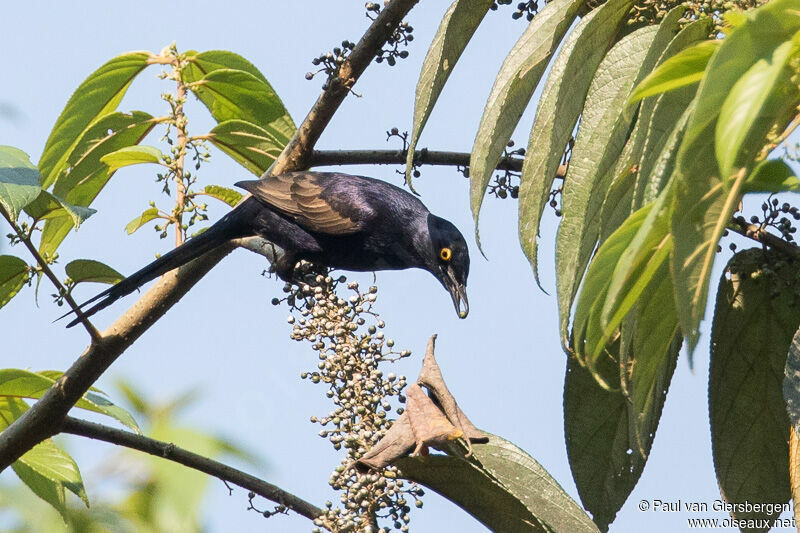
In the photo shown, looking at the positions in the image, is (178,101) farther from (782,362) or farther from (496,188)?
(782,362)

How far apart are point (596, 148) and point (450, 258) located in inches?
108

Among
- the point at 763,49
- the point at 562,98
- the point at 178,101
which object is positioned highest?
the point at 178,101

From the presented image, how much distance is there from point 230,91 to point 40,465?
4.68 ft

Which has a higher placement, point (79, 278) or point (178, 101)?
point (178, 101)

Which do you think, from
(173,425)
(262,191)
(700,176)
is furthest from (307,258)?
(700,176)

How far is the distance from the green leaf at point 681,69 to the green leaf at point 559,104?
2.12 feet

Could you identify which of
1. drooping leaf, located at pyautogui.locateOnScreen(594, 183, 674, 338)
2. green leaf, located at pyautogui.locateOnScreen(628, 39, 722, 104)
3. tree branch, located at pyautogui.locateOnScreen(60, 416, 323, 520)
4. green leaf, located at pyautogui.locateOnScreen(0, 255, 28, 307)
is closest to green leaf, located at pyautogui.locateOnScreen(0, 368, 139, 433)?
tree branch, located at pyautogui.locateOnScreen(60, 416, 323, 520)

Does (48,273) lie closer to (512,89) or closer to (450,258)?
(512,89)

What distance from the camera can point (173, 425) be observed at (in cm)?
400

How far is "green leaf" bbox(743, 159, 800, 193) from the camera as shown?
1.27 m

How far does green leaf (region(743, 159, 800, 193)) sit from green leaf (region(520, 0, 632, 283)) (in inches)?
26.6

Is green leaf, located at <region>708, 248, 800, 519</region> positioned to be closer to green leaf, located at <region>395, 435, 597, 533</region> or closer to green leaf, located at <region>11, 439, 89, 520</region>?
green leaf, located at <region>395, 435, 597, 533</region>

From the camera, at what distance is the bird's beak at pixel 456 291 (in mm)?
4536

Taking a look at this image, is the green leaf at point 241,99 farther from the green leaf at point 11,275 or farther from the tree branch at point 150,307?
the green leaf at point 11,275
